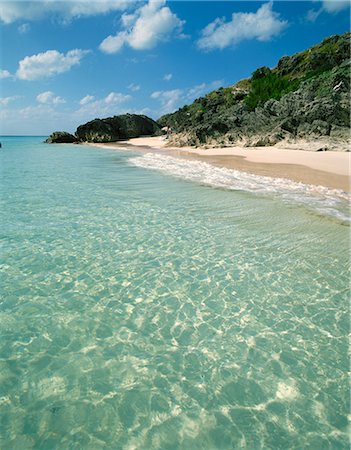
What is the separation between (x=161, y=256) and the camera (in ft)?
21.7

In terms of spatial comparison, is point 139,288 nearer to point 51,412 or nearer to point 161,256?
point 161,256

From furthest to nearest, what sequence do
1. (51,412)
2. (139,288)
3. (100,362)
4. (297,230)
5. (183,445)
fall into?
(297,230) < (139,288) < (100,362) < (51,412) < (183,445)

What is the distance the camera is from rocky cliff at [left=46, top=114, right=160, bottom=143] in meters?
67.9

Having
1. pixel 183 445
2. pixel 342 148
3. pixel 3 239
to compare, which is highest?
pixel 342 148

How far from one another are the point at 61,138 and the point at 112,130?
13.6 m

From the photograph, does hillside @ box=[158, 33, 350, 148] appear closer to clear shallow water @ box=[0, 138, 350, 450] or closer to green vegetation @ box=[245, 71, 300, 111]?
green vegetation @ box=[245, 71, 300, 111]

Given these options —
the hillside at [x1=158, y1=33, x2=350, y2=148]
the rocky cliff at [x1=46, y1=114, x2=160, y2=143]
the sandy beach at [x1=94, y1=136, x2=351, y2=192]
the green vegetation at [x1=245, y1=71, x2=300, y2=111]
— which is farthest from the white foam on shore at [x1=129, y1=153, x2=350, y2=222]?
the rocky cliff at [x1=46, y1=114, x2=160, y2=143]

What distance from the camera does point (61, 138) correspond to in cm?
7306

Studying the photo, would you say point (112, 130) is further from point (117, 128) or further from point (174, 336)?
point (174, 336)

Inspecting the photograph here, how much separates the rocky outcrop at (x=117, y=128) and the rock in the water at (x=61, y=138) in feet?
16.2

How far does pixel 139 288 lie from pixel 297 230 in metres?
5.06

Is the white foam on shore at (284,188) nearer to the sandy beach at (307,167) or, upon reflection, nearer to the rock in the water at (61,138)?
the sandy beach at (307,167)

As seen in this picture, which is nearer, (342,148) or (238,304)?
(238,304)

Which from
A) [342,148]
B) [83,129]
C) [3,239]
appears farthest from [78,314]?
[83,129]
